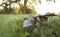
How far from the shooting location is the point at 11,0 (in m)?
0.98

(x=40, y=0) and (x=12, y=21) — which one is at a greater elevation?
(x=40, y=0)

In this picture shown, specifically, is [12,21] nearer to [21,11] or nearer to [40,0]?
[21,11]

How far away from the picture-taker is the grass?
3.06 feet

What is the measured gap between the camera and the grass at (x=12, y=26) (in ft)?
3.06

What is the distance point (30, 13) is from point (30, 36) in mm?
165

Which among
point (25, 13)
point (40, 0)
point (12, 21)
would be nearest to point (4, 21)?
point (12, 21)

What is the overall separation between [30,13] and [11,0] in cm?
17

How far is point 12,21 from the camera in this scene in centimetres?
95

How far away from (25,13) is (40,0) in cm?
14

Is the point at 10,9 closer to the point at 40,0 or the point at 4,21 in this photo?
the point at 4,21

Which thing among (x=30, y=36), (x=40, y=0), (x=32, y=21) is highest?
(x=40, y=0)

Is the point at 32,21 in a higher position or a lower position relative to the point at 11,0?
lower

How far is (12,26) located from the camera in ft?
3.10

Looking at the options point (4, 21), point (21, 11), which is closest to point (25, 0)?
point (21, 11)
